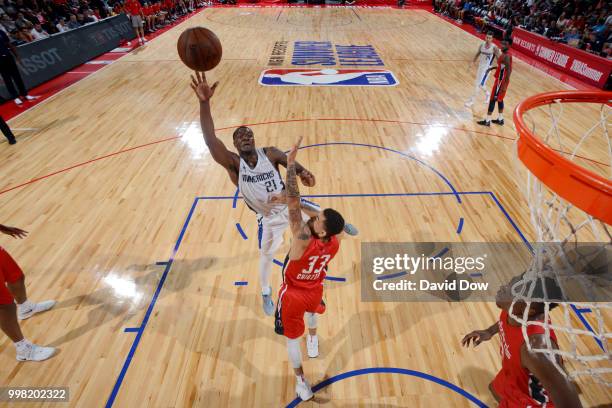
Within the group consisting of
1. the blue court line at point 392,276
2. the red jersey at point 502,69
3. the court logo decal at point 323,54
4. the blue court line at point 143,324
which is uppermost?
the red jersey at point 502,69

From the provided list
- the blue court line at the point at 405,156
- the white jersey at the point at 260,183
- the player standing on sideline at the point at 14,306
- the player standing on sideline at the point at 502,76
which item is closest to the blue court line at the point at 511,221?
the blue court line at the point at 405,156

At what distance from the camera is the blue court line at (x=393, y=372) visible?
2.92m

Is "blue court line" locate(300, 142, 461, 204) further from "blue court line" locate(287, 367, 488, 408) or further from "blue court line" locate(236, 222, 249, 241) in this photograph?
"blue court line" locate(287, 367, 488, 408)

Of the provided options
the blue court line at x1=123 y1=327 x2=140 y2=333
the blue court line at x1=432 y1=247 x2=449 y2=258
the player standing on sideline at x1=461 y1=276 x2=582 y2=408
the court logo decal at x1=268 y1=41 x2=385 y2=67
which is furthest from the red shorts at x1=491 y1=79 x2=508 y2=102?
the blue court line at x1=123 y1=327 x2=140 y2=333

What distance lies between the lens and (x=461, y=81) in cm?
1036

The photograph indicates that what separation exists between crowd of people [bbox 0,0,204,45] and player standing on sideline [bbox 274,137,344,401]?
425 inches

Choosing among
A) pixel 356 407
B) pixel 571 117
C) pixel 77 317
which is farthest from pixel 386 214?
pixel 571 117

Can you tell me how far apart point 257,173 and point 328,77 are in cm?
831

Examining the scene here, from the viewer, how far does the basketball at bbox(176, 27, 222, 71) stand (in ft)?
12.7

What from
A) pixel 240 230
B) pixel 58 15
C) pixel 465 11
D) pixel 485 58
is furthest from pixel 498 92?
pixel 58 15

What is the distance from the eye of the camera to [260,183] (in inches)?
127

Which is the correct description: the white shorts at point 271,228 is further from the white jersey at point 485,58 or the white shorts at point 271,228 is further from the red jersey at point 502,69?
the white jersey at point 485,58

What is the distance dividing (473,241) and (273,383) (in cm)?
305

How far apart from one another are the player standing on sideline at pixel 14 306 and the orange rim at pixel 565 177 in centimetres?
400
